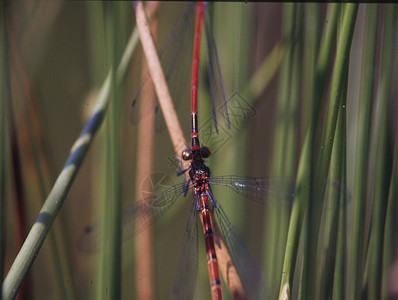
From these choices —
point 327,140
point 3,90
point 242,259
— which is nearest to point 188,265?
point 242,259

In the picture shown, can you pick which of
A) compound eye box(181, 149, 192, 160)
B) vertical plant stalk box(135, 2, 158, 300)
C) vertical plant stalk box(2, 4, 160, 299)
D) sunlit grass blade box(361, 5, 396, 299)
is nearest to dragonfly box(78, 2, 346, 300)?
compound eye box(181, 149, 192, 160)

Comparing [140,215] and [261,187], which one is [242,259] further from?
[140,215]

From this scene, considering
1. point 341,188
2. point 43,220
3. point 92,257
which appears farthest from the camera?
point 92,257

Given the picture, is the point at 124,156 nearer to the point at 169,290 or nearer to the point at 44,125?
the point at 44,125

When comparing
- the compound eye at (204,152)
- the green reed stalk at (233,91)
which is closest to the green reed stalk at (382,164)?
the green reed stalk at (233,91)

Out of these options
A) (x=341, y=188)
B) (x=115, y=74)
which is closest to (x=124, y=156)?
(x=115, y=74)

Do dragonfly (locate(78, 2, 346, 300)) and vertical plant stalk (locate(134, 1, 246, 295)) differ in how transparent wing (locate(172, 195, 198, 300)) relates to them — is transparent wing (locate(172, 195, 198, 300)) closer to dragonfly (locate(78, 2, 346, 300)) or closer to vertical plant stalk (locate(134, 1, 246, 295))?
dragonfly (locate(78, 2, 346, 300))

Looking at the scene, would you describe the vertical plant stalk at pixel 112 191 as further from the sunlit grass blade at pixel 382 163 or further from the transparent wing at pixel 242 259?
the sunlit grass blade at pixel 382 163

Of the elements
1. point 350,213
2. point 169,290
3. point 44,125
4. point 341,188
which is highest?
point 44,125
